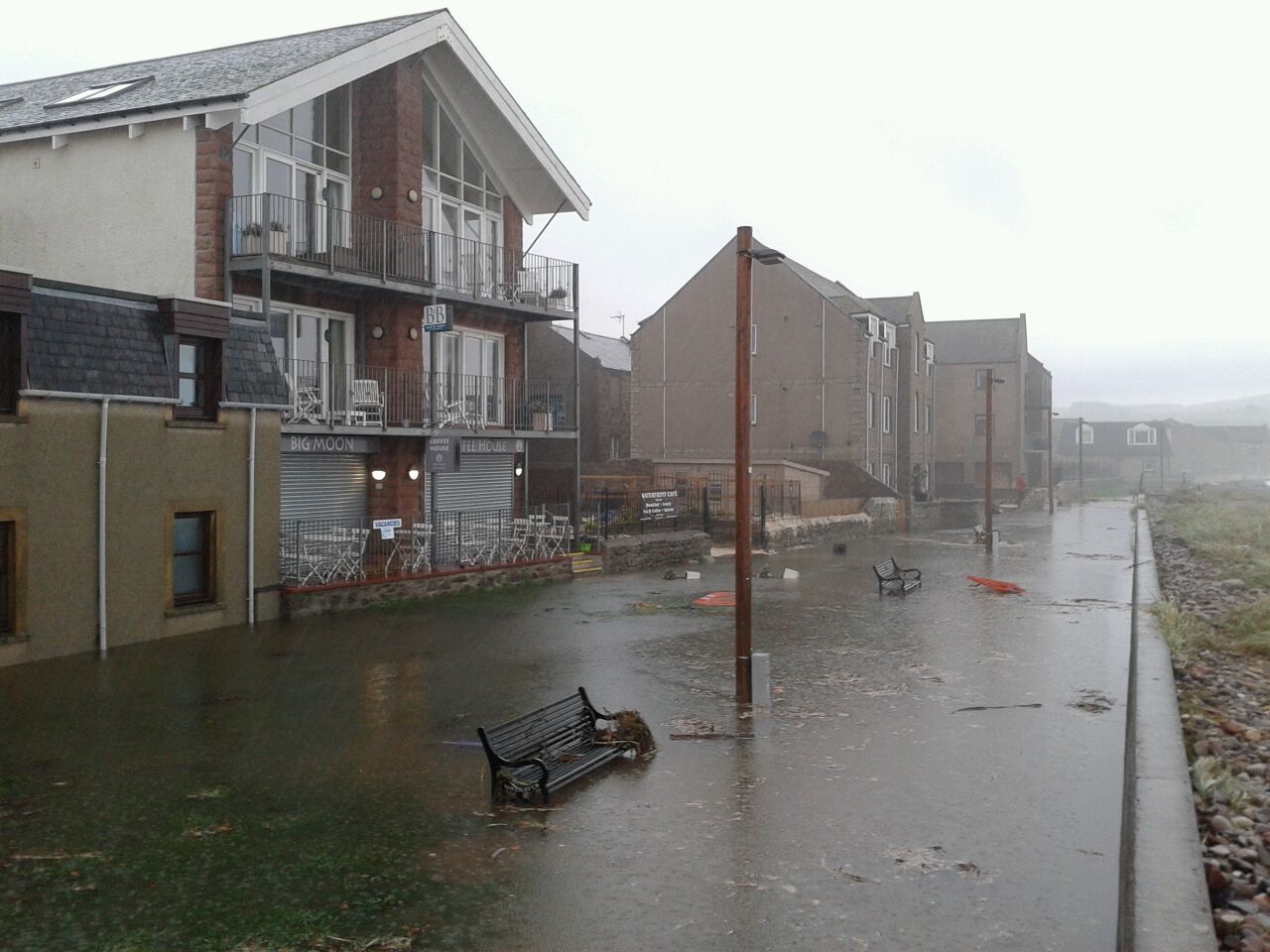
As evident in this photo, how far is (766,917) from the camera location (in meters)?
7.19

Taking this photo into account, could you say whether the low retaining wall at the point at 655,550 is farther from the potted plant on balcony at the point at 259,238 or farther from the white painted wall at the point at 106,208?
the white painted wall at the point at 106,208

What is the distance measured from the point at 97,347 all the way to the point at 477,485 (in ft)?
44.6

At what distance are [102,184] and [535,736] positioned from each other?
18042 millimetres

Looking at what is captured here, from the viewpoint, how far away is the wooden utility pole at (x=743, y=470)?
1353 cm

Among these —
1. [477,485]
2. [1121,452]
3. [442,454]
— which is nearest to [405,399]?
[442,454]

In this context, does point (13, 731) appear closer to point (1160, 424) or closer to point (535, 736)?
point (535, 736)

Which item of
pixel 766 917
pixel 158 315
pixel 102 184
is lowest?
pixel 766 917

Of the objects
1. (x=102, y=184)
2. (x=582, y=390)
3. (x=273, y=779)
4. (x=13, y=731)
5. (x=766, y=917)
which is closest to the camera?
(x=766, y=917)

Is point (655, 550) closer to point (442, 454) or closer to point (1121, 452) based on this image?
point (442, 454)

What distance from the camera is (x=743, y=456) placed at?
14.0 metres

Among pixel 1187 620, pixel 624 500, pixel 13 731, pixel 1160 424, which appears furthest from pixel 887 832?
pixel 1160 424

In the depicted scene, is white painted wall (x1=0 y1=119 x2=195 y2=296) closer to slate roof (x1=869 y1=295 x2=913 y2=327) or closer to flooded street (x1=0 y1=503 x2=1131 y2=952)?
flooded street (x1=0 y1=503 x2=1131 y2=952)

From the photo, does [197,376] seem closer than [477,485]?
Yes

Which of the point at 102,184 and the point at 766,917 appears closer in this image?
the point at 766,917
